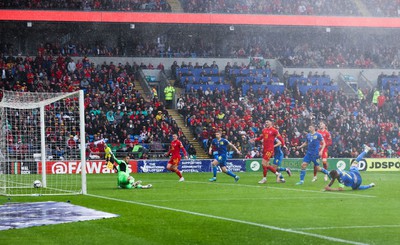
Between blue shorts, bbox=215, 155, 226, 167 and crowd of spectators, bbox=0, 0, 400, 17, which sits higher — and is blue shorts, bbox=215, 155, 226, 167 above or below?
below

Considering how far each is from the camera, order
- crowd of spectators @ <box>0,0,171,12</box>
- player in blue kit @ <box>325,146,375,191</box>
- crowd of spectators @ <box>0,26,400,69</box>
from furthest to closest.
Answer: crowd of spectators @ <box>0,26,400,69</box> → crowd of spectators @ <box>0,0,171,12</box> → player in blue kit @ <box>325,146,375,191</box>

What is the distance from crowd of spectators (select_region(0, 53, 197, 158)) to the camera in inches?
1647

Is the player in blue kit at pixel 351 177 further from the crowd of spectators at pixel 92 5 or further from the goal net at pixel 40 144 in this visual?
the crowd of spectators at pixel 92 5

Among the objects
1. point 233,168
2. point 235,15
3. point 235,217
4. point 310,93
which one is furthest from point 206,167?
point 235,217

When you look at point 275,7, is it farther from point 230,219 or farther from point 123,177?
point 230,219

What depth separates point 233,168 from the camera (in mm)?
41844

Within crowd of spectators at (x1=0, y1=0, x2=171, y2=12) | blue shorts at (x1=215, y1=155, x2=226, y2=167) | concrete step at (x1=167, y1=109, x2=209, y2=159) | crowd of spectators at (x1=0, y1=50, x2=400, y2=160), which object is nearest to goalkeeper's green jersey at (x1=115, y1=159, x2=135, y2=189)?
blue shorts at (x1=215, y1=155, x2=226, y2=167)

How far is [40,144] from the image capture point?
106 feet

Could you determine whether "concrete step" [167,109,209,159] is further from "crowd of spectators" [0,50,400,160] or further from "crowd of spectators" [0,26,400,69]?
"crowd of spectators" [0,26,400,69]

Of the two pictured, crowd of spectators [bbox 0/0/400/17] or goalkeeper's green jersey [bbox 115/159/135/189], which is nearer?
goalkeeper's green jersey [bbox 115/159/135/189]

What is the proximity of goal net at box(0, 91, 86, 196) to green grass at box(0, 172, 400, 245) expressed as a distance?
3732 millimetres

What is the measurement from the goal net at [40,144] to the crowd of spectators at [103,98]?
0.41 metres

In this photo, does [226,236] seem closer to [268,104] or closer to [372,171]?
[372,171]

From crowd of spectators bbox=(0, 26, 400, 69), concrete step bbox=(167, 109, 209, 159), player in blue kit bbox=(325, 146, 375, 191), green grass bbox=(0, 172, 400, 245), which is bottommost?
green grass bbox=(0, 172, 400, 245)
